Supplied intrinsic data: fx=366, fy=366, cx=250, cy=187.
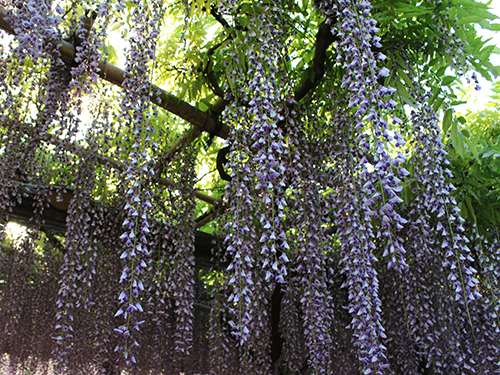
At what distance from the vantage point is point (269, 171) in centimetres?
188

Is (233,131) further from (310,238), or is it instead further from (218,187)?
(218,187)

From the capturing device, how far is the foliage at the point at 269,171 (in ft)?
6.32

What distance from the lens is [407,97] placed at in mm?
2312

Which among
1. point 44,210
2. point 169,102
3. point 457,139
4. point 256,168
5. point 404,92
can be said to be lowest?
point 256,168

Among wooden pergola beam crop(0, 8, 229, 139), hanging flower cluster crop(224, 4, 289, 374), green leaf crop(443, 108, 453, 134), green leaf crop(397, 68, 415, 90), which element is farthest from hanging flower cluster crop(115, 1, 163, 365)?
green leaf crop(443, 108, 453, 134)

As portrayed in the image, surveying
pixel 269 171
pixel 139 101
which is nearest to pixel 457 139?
pixel 269 171

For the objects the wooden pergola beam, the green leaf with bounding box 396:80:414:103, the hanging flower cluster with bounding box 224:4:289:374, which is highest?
Result: the wooden pergola beam

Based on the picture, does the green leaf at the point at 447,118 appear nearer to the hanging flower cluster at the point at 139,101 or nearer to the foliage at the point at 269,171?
the foliage at the point at 269,171

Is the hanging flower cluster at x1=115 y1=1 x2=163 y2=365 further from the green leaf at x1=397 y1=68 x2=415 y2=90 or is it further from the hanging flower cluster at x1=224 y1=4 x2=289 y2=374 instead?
the green leaf at x1=397 y1=68 x2=415 y2=90

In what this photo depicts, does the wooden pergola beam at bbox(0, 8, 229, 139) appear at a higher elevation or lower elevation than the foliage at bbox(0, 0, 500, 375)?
higher

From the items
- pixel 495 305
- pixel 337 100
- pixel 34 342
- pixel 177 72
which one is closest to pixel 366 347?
pixel 495 305

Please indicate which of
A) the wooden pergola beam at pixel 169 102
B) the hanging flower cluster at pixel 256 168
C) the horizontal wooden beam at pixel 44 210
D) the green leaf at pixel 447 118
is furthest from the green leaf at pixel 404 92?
the horizontal wooden beam at pixel 44 210

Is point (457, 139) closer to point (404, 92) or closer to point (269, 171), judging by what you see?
point (404, 92)

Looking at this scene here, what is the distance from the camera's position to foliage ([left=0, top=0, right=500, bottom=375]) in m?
1.93
